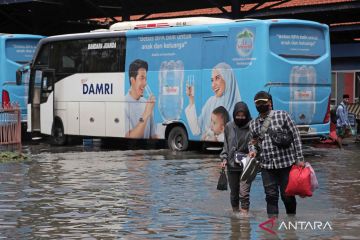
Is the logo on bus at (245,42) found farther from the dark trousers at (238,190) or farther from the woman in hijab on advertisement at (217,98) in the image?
the dark trousers at (238,190)

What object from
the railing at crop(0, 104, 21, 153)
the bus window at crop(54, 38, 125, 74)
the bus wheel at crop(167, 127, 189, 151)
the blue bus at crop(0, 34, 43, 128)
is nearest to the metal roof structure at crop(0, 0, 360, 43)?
the blue bus at crop(0, 34, 43, 128)

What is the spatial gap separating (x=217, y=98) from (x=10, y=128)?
5.43m

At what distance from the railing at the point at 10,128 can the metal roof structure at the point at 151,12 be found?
10666 millimetres

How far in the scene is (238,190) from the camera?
9742mm

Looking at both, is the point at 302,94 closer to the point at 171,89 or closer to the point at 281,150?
the point at 171,89

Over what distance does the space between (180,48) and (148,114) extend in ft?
7.47

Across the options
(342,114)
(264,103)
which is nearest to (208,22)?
(342,114)

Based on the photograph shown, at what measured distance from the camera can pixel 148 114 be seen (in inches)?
832

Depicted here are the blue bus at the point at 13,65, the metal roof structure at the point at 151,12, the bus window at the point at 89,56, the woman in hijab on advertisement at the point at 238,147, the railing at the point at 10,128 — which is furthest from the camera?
the metal roof structure at the point at 151,12

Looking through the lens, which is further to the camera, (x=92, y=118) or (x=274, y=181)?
(x=92, y=118)

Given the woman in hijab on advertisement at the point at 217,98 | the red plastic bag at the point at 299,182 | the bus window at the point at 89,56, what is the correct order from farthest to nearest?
the bus window at the point at 89,56 < the woman in hijab on advertisement at the point at 217,98 < the red plastic bag at the point at 299,182

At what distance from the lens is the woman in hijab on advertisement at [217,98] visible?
61.8ft

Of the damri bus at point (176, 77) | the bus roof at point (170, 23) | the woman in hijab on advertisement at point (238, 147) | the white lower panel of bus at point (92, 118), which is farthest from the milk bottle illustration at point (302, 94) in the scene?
the woman in hijab on advertisement at point (238, 147)

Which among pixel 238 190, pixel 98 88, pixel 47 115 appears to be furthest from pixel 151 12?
pixel 238 190
